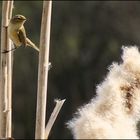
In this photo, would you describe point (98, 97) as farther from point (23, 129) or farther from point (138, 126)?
point (23, 129)

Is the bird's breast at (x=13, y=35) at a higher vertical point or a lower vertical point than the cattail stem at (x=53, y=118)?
higher

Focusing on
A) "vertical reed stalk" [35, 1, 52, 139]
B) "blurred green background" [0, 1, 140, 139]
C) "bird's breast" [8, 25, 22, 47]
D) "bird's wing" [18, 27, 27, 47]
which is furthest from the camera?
"blurred green background" [0, 1, 140, 139]

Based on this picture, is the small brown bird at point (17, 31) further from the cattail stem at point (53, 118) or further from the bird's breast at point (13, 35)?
the cattail stem at point (53, 118)

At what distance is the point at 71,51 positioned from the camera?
11281 millimetres

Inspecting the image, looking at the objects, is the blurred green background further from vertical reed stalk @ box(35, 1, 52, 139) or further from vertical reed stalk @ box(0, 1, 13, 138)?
vertical reed stalk @ box(35, 1, 52, 139)

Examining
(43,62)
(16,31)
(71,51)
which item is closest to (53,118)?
(43,62)

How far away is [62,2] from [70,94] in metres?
1.60

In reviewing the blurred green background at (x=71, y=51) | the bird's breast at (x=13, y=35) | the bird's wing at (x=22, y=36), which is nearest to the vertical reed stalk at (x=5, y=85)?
the bird's breast at (x=13, y=35)

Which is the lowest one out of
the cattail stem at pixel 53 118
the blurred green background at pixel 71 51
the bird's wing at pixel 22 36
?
the blurred green background at pixel 71 51

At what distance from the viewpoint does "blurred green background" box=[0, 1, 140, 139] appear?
10.8 metres

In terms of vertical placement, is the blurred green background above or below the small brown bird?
below

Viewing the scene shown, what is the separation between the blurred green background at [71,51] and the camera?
10773 millimetres

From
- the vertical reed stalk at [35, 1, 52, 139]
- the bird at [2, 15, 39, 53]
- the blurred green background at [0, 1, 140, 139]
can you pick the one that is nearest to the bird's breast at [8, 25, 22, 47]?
the bird at [2, 15, 39, 53]

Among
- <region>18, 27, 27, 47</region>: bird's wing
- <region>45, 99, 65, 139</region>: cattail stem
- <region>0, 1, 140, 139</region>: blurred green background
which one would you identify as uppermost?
<region>18, 27, 27, 47</region>: bird's wing
